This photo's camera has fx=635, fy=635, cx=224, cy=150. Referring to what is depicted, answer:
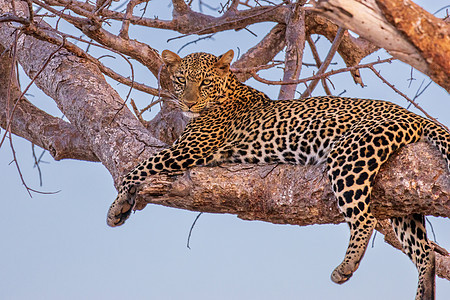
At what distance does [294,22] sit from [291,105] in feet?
8.28

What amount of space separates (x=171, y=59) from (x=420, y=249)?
3373mm

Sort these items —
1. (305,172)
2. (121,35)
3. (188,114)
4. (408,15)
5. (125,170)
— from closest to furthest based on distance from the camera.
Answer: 1. (408,15)
2. (305,172)
3. (125,170)
4. (188,114)
5. (121,35)

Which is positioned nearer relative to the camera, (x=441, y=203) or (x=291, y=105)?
(x=441, y=203)

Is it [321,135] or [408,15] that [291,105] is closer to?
[321,135]

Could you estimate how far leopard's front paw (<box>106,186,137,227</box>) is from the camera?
231 inches

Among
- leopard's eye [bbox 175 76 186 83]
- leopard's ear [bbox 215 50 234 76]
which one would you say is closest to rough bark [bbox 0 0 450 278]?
leopard's ear [bbox 215 50 234 76]

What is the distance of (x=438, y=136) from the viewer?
16.2 feet

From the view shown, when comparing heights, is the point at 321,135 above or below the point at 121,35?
below

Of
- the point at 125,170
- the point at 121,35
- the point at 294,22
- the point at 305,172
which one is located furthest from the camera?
the point at 294,22

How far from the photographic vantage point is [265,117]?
6426mm

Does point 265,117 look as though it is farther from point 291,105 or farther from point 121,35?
point 121,35

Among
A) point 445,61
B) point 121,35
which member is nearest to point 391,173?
point 445,61

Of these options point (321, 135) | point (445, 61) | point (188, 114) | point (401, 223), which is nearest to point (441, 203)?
point (401, 223)

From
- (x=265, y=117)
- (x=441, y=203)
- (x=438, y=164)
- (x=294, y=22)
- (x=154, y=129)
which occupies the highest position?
(x=294, y=22)
